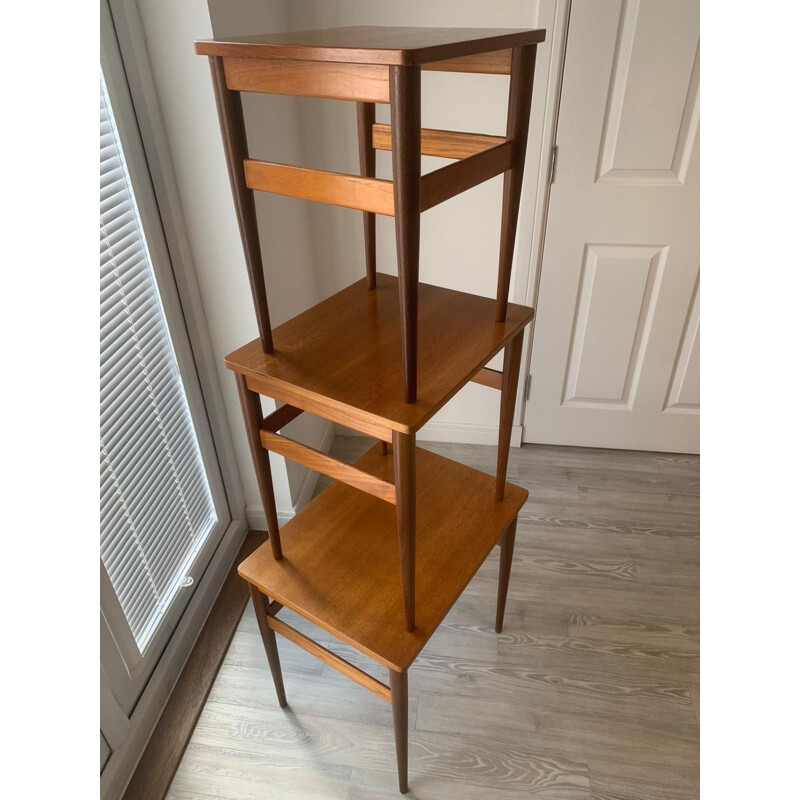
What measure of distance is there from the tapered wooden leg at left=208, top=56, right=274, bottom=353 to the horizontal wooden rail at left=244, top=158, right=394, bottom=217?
17 millimetres

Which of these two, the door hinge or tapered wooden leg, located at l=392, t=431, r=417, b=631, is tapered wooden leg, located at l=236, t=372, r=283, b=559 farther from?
the door hinge

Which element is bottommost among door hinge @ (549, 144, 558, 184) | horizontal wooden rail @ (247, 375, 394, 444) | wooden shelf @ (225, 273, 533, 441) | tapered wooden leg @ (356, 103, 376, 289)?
horizontal wooden rail @ (247, 375, 394, 444)

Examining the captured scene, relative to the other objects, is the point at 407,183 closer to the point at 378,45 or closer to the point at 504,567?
the point at 378,45

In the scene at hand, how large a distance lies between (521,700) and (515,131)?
135cm

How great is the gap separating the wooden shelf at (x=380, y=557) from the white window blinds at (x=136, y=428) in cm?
34

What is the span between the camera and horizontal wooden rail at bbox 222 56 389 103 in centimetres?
69

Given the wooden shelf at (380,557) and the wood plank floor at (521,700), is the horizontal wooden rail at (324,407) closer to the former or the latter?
the wooden shelf at (380,557)

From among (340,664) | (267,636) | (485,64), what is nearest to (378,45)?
(485,64)

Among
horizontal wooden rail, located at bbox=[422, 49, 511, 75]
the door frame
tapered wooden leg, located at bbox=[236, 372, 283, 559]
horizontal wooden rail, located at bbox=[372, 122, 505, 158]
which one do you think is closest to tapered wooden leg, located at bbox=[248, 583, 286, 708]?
tapered wooden leg, located at bbox=[236, 372, 283, 559]

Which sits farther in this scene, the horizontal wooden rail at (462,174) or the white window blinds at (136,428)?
the white window blinds at (136,428)

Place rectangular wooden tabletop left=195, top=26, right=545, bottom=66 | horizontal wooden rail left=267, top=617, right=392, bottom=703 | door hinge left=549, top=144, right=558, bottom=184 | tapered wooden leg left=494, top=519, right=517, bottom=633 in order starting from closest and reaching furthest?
rectangular wooden tabletop left=195, top=26, right=545, bottom=66 → horizontal wooden rail left=267, top=617, right=392, bottom=703 → tapered wooden leg left=494, top=519, right=517, bottom=633 → door hinge left=549, top=144, right=558, bottom=184

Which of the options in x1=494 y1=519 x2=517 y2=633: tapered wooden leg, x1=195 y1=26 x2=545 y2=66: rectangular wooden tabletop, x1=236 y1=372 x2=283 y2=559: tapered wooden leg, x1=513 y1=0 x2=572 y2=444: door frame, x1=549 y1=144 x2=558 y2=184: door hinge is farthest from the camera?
x1=549 y1=144 x2=558 y2=184: door hinge

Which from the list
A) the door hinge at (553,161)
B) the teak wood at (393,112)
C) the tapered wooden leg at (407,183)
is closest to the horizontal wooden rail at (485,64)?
the teak wood at (393,112)

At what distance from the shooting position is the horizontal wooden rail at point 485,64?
87 centimetres
